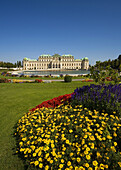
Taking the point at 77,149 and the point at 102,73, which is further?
the point at 102,73

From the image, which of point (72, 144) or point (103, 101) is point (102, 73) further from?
point (72, 144)

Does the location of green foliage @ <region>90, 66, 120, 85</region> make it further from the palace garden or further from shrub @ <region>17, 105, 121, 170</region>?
shrub @ <region>17, 105, 121, 170</region>

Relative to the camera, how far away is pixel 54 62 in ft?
393

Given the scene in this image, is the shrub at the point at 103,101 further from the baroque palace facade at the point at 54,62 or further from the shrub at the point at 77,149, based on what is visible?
the baroque palace facade at the point at 54,62

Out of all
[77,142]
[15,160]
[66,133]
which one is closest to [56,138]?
[66,133]

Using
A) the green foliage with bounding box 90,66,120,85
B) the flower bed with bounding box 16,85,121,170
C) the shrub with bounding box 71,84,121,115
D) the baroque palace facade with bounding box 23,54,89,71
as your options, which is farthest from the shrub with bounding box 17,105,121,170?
the baroque palace facade with bounding box 23,54,89,71

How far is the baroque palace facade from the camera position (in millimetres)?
120688

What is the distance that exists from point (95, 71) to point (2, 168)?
5983mm

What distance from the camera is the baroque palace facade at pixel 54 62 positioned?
12069 cm

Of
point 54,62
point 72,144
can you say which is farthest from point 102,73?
point 54,62

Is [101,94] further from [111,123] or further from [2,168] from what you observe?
[2,168]

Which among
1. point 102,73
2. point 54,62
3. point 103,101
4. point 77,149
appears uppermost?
point 54,62

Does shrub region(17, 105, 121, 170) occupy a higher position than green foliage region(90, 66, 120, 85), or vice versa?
green foliage region(90, 66, 120, 85)

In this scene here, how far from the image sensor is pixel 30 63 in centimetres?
12262
